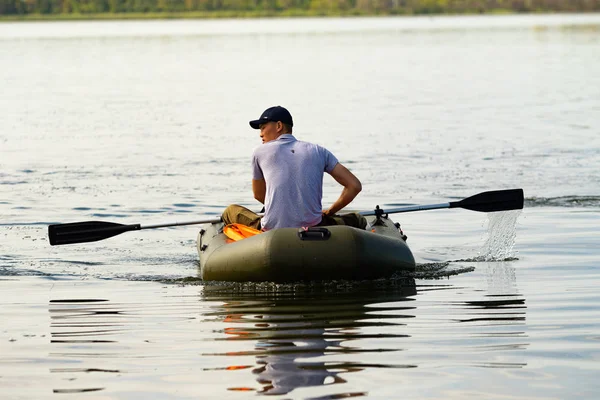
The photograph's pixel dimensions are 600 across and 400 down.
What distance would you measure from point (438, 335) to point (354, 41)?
224 feet

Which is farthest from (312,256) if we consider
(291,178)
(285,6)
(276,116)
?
(285,6)

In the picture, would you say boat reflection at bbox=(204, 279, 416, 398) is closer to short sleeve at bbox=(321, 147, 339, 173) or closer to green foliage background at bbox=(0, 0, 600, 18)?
short sleeve at bbox=(321, 147, 339, 173)

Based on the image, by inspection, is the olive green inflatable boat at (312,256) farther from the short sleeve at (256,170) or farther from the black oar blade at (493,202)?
the black oar blade at (493,202)

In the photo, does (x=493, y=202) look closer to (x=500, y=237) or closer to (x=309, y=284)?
(x=500, y=237)

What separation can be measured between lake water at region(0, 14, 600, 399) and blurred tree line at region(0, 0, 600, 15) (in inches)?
4222

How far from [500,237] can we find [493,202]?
1178 millimetres

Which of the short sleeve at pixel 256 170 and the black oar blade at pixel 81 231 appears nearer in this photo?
the short sleeve at pixel 256 170

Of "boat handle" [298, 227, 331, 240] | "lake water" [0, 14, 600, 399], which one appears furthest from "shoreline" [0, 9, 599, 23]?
"boat handle" [298, 227, 331, 240]

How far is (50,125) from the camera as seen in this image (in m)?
25.8

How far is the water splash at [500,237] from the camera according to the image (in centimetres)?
1116

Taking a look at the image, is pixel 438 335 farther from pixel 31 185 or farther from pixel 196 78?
pixel 196 78

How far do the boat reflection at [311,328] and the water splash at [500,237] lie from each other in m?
1.75

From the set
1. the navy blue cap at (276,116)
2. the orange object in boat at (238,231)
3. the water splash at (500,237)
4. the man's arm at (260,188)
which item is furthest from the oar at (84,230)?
the water splash at (500,237)

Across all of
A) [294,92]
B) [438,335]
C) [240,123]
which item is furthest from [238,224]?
[294,92]
